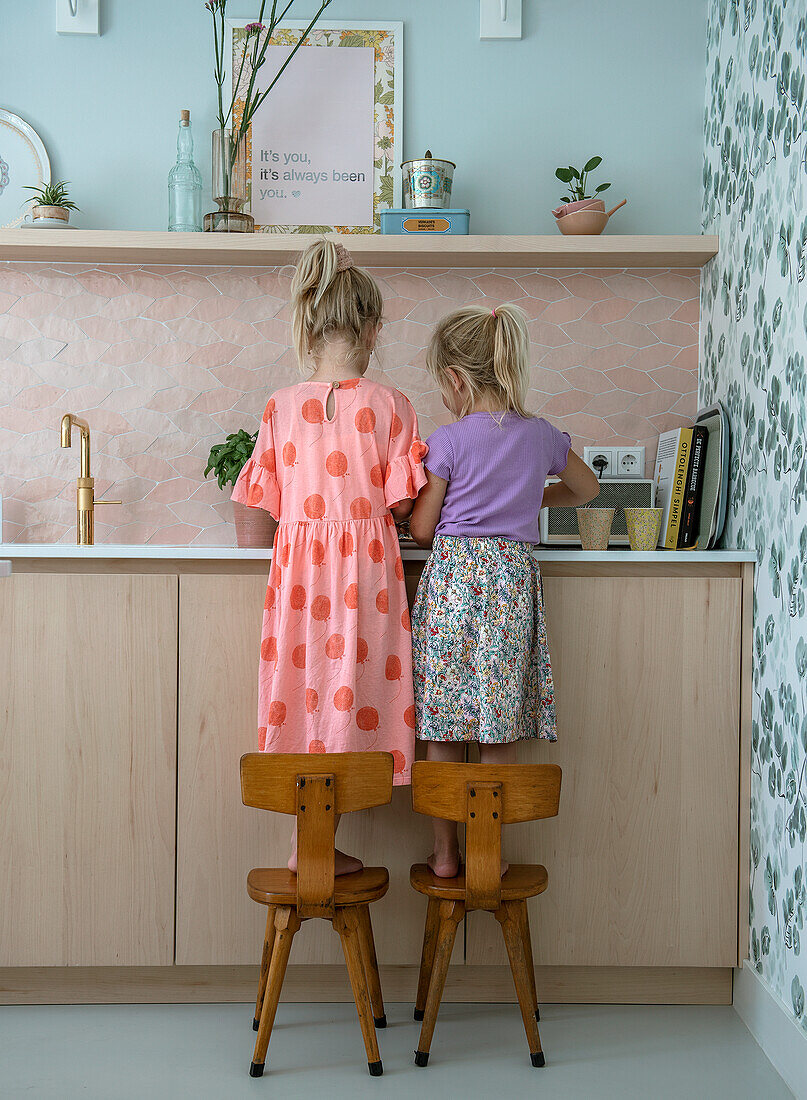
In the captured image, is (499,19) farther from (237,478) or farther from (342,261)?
(237,478)

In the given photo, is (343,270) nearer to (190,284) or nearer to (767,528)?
(190,284)

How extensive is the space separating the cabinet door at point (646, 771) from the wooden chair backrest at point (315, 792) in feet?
1.47

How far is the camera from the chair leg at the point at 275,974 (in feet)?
5.28

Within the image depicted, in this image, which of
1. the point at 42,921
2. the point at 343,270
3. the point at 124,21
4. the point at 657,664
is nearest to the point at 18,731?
the point at 42,921

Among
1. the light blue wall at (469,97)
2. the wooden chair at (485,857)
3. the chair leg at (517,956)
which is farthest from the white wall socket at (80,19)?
the chair leg at (517,956)

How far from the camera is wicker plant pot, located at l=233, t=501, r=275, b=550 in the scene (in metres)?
2.00

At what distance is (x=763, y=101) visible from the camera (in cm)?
185

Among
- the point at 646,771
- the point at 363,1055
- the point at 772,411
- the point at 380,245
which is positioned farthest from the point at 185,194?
the point at 363,1055

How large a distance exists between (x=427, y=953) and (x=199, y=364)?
145cm

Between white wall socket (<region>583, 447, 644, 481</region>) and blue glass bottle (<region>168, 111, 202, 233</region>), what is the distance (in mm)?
1083

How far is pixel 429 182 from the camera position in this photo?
86.4 inches

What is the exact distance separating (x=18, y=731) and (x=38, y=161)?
137 cm

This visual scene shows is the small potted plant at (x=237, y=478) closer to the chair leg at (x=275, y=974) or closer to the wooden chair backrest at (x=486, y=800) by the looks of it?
the wooden chair backrest at (x=486, y=800)

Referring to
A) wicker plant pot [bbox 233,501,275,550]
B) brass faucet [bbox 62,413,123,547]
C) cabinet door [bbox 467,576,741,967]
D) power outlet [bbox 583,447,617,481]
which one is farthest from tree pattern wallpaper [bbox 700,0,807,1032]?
brass faucet [bbox 62,413,123,547]
